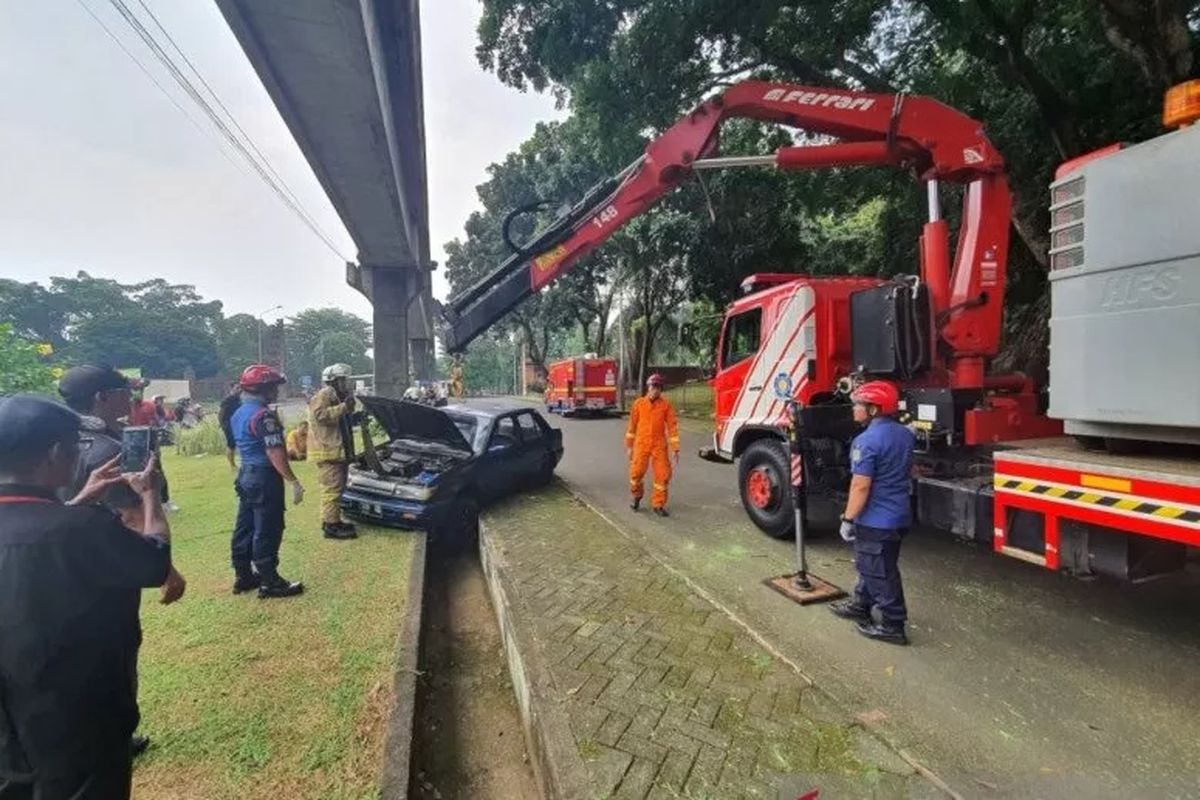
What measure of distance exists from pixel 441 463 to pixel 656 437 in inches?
95.8

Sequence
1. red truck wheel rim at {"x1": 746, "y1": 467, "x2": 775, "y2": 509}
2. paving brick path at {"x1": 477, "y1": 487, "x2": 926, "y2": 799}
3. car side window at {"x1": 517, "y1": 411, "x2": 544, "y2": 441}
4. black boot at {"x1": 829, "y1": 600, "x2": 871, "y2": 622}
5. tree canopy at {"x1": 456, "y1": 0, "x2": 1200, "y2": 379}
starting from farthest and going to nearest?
car side window at {"x1": 517, "y1": 411, "x2": 544, "y2": 441} < tree canopy at {"x1": 456, "y1": 0, "x2": 1200, "y2": 379} < red truck wheel rim at {"x1": 746, "y1": 467, "x2": 775, "y2": 509} < black boot at {"x1": 829, "y1": 600, "x2": 871, "y2": 622} < paving brick path at {"x1": 477, "y1": 487, "x2": 926, "y2": 799}

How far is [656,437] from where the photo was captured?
22.8 feet

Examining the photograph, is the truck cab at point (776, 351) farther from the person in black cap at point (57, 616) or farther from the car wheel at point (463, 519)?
the person in black cap at point (57, 616)

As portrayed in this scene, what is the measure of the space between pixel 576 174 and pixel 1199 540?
1695 cm

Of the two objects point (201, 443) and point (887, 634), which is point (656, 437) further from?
point (201, 443)

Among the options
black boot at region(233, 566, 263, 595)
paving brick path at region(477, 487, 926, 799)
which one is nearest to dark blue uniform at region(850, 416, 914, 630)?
paving brick path at region(477, 487, 926, 799)

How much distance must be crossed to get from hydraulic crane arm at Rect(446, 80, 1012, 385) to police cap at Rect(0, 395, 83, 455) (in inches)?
164

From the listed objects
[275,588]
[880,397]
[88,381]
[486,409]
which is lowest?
[275,588]

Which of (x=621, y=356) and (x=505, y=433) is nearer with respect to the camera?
(x=505, y=433)

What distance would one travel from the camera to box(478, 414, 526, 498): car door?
23.1 ft

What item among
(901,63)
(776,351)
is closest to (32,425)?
(776,351)

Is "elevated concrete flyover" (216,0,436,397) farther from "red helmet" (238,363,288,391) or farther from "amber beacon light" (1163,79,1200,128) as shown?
"amber beacon light" (1163,79,1200,128)

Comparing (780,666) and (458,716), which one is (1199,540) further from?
(458,716)

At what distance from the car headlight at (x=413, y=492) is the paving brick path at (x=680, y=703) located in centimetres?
167
